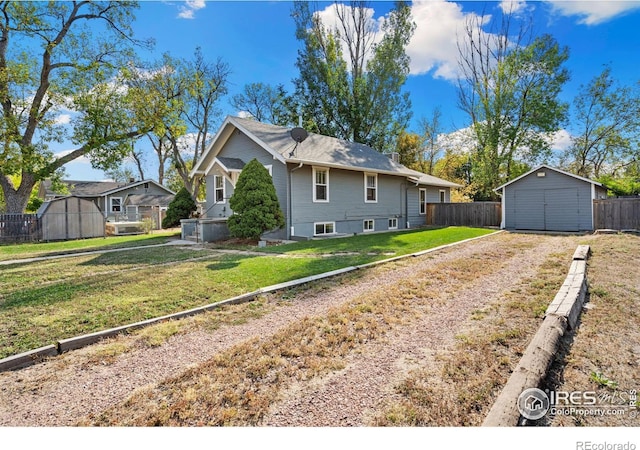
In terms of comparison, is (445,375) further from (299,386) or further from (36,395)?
(36,395)

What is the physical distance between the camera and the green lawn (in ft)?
12.8

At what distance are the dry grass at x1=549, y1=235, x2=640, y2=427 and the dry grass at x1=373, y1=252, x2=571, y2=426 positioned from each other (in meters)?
0.38

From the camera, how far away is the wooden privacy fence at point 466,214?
19.0 m

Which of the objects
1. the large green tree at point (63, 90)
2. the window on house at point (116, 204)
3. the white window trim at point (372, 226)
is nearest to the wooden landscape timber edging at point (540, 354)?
the white window trim at point (372, 226)

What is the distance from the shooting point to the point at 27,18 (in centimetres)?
1603

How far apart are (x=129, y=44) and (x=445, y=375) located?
23.7 meters

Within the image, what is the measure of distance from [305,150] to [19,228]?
1340 cm

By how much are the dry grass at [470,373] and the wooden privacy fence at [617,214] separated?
14.2 meters

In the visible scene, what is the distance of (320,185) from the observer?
1349 cm

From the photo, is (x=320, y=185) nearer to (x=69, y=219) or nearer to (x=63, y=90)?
(x=69, y=219)

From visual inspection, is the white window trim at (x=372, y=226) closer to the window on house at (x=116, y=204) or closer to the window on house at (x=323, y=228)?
the window on house at (x=323, y=228)

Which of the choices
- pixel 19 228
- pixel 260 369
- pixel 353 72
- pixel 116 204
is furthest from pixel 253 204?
pixel 116 204

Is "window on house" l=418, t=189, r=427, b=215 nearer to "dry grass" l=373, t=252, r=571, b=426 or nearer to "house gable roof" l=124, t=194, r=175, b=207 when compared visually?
"dry grass" l=373, t=252, r=571, b=426

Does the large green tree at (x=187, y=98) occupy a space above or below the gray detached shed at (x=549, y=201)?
above
